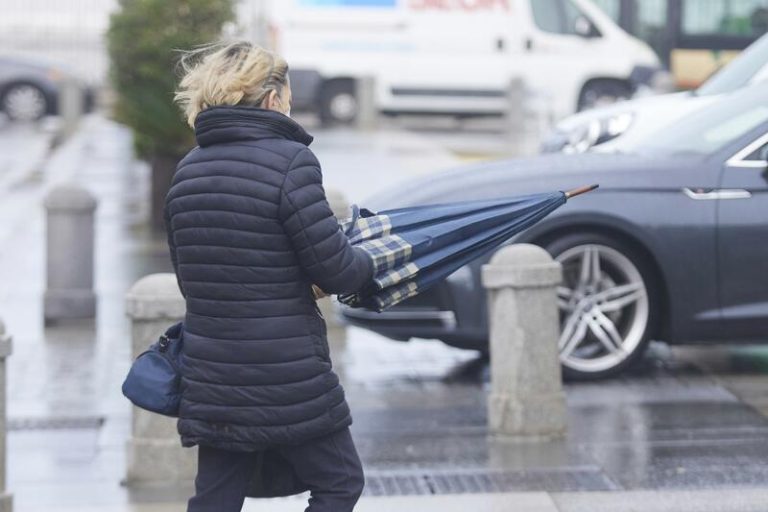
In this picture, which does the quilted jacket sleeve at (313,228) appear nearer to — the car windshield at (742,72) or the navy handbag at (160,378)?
the navy handbag at (160,378)

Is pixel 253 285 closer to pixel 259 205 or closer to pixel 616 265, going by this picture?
pixel 259 205

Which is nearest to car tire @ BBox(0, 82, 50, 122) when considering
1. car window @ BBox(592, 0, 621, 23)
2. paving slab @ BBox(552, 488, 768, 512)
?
car window @ BBox(592, 0, 621, 23)

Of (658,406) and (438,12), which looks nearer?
(658,406)

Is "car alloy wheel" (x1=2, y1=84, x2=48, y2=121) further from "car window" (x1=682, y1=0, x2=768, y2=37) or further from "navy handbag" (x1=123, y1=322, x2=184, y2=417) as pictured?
"navy handbag" (x1=123, y1=322, x2=184, y2=417)

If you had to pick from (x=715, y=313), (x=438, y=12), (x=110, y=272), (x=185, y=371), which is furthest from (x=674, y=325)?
(x=438, y=12)

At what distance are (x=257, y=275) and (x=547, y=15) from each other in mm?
22671

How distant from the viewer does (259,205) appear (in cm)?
441

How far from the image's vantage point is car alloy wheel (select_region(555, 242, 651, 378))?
8516 mm

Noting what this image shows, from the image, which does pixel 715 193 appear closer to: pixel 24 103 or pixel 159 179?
pixel 159 179

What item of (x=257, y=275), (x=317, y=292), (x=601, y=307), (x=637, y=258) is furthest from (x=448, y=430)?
(x=257, y=275)

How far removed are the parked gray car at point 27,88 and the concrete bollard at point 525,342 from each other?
952 inches

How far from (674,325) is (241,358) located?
438cm

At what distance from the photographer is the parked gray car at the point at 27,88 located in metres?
30.7

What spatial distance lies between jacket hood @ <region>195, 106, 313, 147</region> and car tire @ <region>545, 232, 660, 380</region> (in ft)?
13.5
